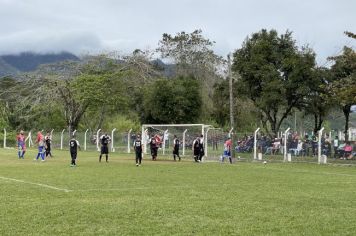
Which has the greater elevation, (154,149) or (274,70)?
(274,70)

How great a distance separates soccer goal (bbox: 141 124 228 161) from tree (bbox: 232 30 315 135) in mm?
4645

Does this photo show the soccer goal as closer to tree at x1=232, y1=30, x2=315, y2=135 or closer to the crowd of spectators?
the crowd of spectators

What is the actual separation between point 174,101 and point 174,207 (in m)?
41.0

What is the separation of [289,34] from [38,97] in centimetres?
3004

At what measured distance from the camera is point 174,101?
5406 centimetres

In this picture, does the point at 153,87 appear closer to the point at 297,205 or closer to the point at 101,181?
the point at 101,181

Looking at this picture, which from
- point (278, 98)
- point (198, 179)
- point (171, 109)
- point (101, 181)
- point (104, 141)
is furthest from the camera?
point (171, 109)

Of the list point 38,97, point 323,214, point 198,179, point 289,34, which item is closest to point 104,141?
point 198,179

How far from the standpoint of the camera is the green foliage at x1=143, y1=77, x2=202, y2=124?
178 feet

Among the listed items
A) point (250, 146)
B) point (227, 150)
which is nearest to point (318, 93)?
point (250, 146)

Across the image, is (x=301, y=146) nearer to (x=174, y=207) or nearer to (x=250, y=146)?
(x=250, y=146)

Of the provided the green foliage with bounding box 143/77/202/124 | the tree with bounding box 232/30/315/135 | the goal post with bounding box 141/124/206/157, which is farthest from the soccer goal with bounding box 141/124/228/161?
the green foliage with bounding box 143/77/202/124

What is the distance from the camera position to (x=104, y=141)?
33.3 meters

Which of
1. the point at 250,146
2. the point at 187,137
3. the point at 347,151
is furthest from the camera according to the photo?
the point at 187,137
